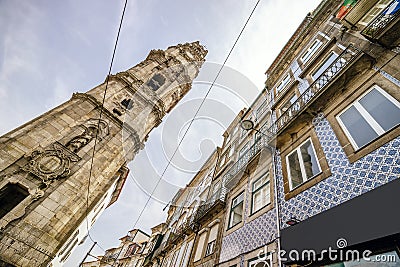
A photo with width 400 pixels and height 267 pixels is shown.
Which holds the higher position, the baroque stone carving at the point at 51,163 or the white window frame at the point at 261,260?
the baroque stone carving at the point at 51,163

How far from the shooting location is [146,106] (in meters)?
23.4

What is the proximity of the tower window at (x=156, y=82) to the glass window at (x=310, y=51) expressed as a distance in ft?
63.2

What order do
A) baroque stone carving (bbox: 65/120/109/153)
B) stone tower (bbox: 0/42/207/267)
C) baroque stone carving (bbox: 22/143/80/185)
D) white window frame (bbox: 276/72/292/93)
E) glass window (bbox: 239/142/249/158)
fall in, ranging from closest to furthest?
stone tower (bbox: 0/42/207/267), white window frame (bbox: 276/72/292/93), baroque stone carving (bbox: 22/143/80/185), glass window (bbox: 239/142/249/158), baroque stone carving (bbox: 65/120/109/153)

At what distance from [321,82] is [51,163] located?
17392 millimetres

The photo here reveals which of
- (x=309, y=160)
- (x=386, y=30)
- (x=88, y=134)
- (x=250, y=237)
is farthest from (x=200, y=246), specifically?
(x=88, y=134)

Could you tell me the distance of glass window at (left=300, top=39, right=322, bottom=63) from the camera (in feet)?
36.4

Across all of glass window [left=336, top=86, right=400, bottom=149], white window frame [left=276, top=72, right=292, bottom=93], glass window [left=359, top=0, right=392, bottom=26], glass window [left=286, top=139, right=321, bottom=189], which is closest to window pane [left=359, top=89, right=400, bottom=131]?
glass window [left=336, top=86, right=400, bottom=149]

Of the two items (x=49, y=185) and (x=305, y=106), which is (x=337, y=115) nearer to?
(x=305, y=106)

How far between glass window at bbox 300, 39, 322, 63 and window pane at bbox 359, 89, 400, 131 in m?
6.73

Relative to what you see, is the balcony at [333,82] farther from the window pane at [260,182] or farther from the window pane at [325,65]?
the window pane at [260,182]

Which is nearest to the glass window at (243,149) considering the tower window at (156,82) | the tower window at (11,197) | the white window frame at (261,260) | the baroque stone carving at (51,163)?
the white window frame at (261,260)

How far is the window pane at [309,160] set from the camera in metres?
6.16

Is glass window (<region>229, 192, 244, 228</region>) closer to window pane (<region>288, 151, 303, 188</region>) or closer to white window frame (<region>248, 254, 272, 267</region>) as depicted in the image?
white window frame (<region>248, 254, 272, 267</region>)

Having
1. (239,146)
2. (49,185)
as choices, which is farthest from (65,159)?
(239,146)
